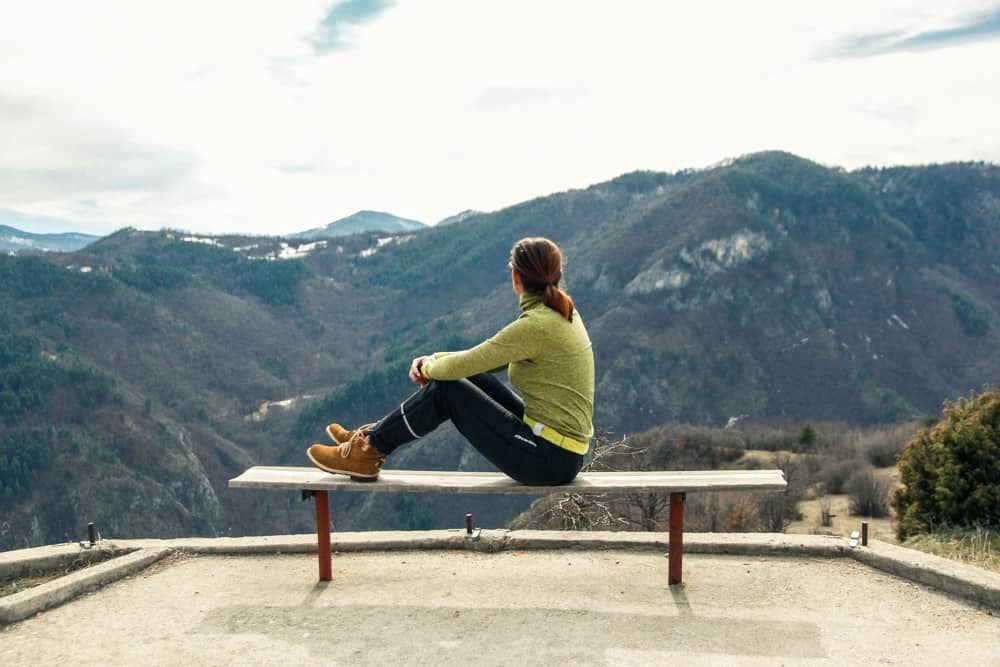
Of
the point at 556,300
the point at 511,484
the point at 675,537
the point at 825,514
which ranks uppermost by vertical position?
the point at 556,300

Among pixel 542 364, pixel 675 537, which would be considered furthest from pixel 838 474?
pixel 542 364

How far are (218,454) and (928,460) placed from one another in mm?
100958

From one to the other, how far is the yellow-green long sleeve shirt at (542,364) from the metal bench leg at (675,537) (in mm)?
732

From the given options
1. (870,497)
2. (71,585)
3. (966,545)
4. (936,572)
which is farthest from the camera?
(870,497)

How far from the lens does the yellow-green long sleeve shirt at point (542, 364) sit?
464 centimetres

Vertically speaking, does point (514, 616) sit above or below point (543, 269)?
below

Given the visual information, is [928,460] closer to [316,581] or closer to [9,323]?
[316,581]

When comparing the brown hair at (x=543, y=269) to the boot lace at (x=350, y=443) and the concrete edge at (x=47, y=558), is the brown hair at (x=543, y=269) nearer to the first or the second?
the boot lace at (x=350, y=443)

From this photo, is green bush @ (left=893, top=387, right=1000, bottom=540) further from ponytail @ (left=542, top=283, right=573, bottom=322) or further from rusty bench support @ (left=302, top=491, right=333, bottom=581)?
rusty bench support @ (left=302, top=491, right=333, bottom=581)

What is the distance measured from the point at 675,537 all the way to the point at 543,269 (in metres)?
1.99

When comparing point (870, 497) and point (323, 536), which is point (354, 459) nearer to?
point (323, 536)

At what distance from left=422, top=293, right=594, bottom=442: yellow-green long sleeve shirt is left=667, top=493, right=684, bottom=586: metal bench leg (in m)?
0.73

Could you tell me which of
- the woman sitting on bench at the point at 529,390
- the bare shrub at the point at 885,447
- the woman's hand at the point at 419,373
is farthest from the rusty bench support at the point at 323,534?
the bare shrub at the point at 885,447

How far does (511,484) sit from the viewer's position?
489 centimetres
